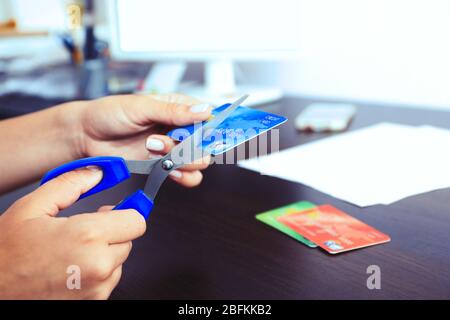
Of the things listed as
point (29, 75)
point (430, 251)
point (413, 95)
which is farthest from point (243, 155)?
point (29, 75)

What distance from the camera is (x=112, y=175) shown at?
449mm

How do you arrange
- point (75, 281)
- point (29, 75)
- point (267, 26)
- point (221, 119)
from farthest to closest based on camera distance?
point (29, 75), point (267, 26), point (221, 119), point (75, 281)

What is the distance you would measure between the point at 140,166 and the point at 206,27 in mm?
634

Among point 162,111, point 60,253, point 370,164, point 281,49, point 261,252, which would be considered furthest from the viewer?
point 281,49

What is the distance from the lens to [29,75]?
1.38 meters

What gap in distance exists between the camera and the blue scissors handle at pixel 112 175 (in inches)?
16.3

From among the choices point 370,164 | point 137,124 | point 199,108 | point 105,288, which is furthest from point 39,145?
point 370,164

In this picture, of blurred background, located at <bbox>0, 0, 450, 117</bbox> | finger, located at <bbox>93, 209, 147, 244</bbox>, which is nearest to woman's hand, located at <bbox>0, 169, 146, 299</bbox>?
finger, located at <bbox>93, 209, 147, 244</bbox>

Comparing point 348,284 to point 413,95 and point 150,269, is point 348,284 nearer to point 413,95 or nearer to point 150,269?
point 150,269

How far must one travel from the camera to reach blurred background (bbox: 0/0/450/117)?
1009 mm

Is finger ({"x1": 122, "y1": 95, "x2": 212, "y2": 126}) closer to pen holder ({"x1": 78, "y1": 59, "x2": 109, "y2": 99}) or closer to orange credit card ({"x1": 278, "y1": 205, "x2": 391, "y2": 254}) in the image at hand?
orange credit card ({"x1": 278, "y1": 205, "x2": 391, "y2": 254})

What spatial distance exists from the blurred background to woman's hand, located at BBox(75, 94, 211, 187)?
1.32 ft

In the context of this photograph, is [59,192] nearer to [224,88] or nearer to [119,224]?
[119,224]
